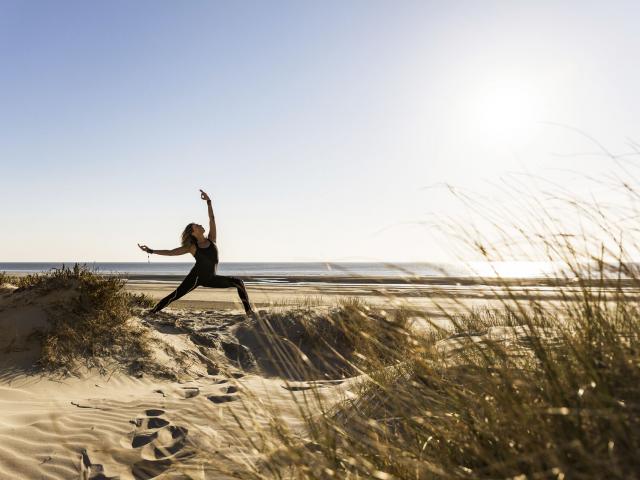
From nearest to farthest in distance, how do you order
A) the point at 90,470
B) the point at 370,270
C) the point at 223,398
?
1. the point at 90,470
2. the point at 223,398
3. the point at 370,270

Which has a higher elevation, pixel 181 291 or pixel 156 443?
pixel 181 291

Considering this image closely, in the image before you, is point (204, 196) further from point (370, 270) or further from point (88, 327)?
point (370, 270)

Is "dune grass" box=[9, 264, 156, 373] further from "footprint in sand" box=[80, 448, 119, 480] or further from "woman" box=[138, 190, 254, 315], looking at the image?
"footprint in sand" box=[80, 448, 119, 480]

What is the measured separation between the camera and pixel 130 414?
181 inches

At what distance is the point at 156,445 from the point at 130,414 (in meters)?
1.00

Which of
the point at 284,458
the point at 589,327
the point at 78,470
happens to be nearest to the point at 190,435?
the point at 78,470

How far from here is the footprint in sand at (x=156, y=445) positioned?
11.1 feet

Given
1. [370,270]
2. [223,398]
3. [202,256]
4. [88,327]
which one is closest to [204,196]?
[202,256]

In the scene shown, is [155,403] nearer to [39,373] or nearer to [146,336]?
[39,373]

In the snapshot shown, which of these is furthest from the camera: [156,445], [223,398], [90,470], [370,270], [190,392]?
[370,270]

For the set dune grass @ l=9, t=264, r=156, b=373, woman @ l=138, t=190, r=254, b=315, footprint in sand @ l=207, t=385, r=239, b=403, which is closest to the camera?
footprint in sand @ l=207, t=385, r=239, b=403

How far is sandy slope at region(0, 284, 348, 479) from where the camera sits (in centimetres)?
330

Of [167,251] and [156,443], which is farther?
[167,251]

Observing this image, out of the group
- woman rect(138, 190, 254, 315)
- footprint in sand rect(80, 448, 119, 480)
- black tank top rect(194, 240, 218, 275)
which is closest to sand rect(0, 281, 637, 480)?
footprint in sand rect(80, 448, 119, 480)
